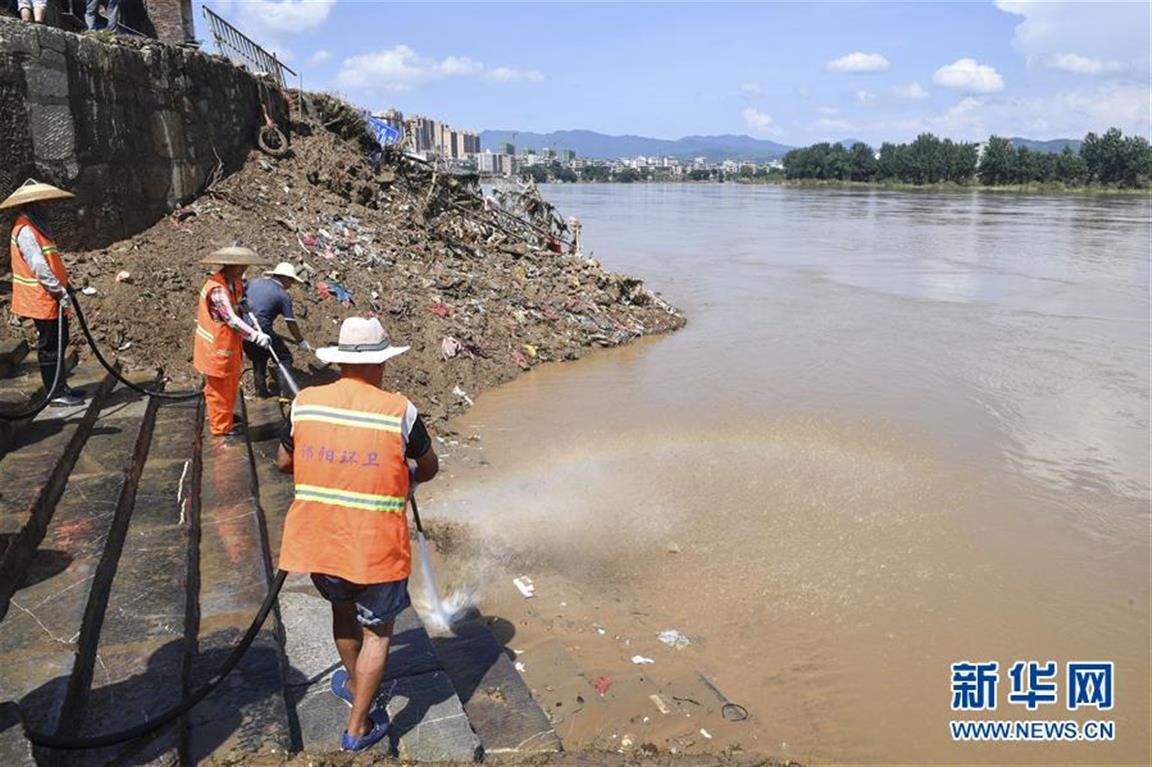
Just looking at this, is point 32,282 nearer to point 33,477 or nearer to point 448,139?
point 33,477

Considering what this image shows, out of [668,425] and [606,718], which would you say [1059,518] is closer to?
[668,425]

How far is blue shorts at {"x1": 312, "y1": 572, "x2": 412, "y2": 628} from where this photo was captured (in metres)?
2.88

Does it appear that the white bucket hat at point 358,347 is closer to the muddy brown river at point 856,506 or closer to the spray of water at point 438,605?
the spray of water at point 438,605

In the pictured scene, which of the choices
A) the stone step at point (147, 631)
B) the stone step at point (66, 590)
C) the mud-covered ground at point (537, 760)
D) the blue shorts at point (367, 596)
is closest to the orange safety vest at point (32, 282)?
the stone step at point (66, 590)

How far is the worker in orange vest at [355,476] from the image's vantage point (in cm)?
276

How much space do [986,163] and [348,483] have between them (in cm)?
9707

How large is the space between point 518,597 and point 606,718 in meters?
1.41

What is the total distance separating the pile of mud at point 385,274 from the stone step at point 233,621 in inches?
109

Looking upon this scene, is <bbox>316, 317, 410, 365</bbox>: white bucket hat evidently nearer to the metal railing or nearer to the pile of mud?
the pile of mud

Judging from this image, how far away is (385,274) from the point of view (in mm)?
11297

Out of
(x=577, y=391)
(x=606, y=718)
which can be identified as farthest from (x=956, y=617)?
(x=577, y=391)

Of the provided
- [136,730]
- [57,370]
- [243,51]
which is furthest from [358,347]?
[243,51]

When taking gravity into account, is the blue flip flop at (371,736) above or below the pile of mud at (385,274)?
below

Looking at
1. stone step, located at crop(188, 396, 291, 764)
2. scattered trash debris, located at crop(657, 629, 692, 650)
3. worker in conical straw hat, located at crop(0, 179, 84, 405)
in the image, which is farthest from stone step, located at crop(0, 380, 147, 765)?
scattered trash debris, located at crop(657, 629, 692, 650)
